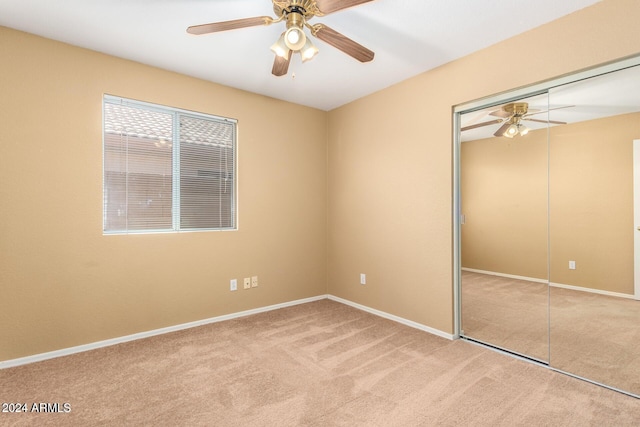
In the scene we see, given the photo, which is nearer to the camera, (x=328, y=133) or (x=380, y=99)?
(x=380, y=99)

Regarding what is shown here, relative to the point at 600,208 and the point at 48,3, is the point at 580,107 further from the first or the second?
the point at 48,3

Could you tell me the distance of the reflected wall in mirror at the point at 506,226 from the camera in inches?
102

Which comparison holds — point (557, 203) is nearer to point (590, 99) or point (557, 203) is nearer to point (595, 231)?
point (595, 231)

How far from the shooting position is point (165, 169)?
323cm

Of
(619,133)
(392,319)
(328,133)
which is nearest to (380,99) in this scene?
(328,133)

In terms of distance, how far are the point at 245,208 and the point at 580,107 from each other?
10.5 ft

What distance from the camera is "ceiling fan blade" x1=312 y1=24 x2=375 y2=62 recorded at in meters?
2.05

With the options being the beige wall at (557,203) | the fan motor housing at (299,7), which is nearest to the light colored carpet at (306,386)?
the beige wall at (557,203)

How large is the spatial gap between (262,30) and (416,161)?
1902mm

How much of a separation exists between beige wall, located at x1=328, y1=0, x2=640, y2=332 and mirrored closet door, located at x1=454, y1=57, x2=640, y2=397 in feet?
0.44

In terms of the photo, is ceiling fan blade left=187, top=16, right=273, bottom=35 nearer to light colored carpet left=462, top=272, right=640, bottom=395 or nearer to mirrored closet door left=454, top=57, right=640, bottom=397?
mirrored closet door left=454, top=57, right=640, bottom=397

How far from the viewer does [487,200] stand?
9.80ft

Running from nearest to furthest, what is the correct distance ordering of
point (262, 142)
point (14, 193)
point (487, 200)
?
point (14, 193), point (487, 200), point (262, 142)

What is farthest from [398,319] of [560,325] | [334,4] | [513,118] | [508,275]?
[334,4]
